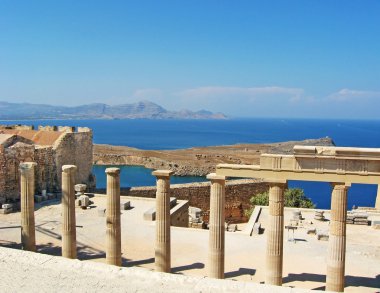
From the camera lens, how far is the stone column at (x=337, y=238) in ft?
36.1

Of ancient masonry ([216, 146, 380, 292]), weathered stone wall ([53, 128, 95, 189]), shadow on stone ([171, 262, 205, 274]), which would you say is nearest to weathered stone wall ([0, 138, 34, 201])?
weathered stone wall ([53, 128, 95, 189])

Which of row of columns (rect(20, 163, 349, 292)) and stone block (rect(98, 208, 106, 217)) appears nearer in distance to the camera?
row of columns (rect(20, 163, 349, 292))

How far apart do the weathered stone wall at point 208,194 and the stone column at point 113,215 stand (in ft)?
59.6

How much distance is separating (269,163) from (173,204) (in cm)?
1181

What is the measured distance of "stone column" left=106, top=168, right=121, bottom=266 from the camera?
42.3 ft

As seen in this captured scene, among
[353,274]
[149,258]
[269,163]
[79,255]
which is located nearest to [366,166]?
[269,163]

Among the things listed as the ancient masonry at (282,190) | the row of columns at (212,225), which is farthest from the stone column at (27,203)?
the ancient masonry at (282,190)

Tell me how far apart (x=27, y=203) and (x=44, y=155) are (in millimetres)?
13163

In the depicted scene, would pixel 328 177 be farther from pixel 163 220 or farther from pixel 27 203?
pixel 27 203

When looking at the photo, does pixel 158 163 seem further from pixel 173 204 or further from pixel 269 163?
pixel 269 163

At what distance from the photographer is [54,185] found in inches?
1048

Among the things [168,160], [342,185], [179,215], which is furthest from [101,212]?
[168,160]

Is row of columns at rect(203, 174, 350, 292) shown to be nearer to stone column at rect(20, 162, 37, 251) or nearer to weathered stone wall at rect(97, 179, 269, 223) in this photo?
stone column at rect(20, 162, 37, 251)

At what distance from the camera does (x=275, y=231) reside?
11469 millimetres
